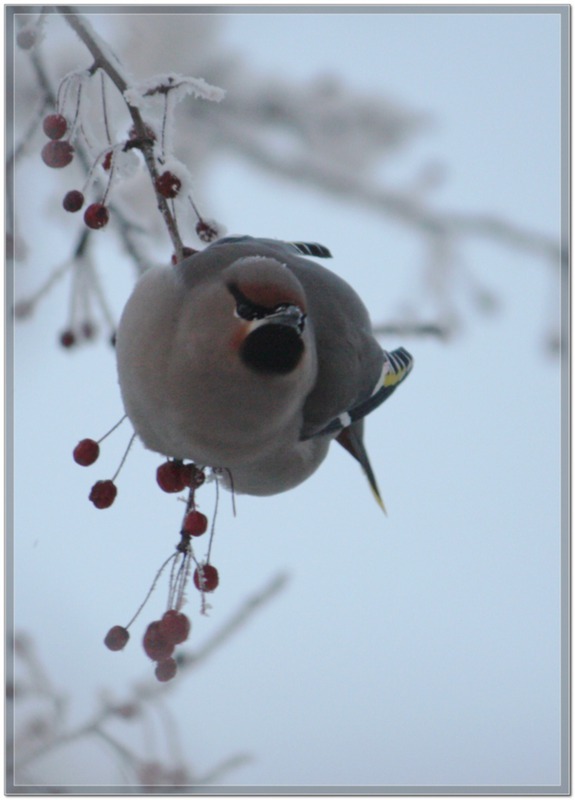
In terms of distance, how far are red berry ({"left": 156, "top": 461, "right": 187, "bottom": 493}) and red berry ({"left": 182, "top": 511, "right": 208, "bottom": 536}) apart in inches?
2.7

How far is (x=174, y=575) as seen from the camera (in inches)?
54.9

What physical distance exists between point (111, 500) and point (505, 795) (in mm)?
1171

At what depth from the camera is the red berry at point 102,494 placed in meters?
1.43

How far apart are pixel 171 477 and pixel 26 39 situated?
26.9 inches

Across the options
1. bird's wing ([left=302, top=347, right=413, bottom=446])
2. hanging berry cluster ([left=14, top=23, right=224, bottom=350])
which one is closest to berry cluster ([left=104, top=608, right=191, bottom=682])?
bird's wing ([left=302, top=347, right=413, bottom=446])

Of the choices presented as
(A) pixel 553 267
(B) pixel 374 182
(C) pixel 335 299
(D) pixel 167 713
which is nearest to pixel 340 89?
(B) pixel 374 182

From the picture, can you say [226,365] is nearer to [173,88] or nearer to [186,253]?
[186,253]

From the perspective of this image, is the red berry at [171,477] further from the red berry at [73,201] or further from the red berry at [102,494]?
the red berry at [73,201]

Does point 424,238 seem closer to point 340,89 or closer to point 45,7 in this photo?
point 340,89

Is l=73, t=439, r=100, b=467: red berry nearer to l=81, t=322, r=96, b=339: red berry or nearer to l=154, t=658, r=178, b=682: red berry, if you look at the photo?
l=154, t=658, r=178, b=682: red berry

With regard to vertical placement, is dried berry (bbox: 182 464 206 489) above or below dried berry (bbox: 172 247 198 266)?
below

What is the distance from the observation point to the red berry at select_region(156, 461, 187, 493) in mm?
1416

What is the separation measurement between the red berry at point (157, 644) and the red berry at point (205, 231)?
0.59 meters

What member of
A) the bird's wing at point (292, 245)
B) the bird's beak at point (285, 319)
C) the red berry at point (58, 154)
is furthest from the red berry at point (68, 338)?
the bird's beak at point (285, 319)
